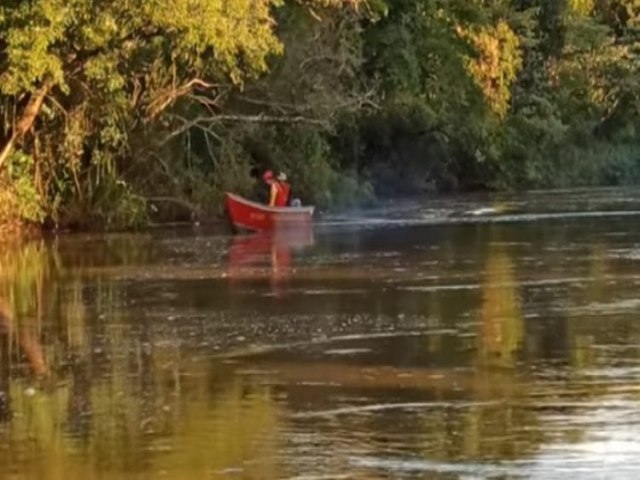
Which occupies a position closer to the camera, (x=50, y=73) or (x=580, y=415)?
(x=580, y=415)

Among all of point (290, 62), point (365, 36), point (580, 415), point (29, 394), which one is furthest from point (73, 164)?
point (580, 415)

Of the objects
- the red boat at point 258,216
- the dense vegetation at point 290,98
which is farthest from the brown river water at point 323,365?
the red boat at point 258,216

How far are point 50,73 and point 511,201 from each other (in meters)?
25.1

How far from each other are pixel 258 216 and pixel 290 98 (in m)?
6.04

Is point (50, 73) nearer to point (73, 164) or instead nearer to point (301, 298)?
point (73, 164)

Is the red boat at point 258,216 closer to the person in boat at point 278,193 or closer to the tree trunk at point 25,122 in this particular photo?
the person in boat at point 278,193

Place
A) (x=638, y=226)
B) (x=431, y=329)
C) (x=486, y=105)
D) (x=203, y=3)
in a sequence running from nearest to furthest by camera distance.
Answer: (x=431, y=329) → (x=203, y=3) → (x=638, y=226) → (x=486, y=105)

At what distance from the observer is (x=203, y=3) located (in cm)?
3288

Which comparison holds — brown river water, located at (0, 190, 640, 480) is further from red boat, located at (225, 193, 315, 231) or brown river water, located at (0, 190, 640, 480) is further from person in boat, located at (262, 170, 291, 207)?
person in boat, located at (262, 170, 291, 207)

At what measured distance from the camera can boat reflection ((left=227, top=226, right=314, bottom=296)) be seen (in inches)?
1007

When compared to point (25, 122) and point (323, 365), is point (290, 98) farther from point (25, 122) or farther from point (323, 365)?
point (323, 365)

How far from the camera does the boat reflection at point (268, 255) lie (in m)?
25.6

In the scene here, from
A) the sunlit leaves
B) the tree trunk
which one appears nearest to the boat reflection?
the tree trunk

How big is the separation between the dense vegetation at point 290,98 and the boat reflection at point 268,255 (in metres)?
4.02
